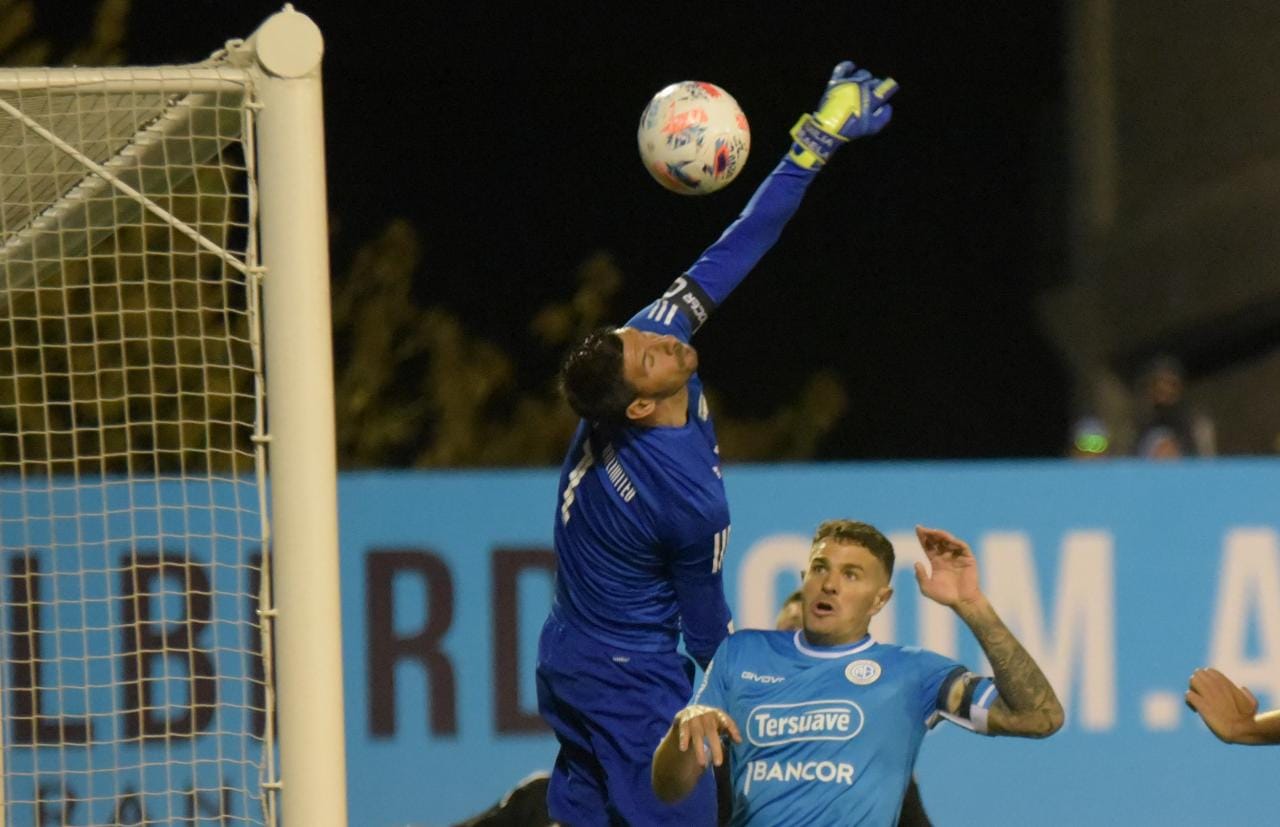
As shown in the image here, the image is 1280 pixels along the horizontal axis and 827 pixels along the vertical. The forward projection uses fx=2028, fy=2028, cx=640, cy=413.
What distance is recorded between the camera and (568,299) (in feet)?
57.3

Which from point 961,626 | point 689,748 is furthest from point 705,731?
point 961,626

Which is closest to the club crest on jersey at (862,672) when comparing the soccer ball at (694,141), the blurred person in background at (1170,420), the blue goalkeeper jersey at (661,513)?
the blue goalkeeper jersey at (661,513)

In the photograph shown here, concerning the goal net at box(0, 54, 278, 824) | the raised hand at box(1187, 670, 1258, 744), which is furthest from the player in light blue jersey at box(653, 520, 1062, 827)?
the goal net at box(0, 54, 278, 824)

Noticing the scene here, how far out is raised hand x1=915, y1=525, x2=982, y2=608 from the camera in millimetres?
4430

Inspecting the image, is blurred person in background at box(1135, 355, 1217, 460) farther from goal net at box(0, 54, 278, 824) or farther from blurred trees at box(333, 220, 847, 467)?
goal net at box(0, 54, 278, 824)

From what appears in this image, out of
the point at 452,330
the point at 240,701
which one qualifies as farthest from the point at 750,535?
the point at 452,330

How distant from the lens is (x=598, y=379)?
199 inches

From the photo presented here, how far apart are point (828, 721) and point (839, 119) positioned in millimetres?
1777

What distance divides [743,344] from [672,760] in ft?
47.0

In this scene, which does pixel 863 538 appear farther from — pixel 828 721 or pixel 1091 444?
pixel 1091 444

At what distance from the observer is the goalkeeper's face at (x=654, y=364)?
16.7 feet

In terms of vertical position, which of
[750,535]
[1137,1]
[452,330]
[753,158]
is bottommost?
[750,535]

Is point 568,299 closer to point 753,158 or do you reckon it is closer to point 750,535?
point 753,158

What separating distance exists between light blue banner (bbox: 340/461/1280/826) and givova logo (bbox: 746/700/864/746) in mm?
2496
